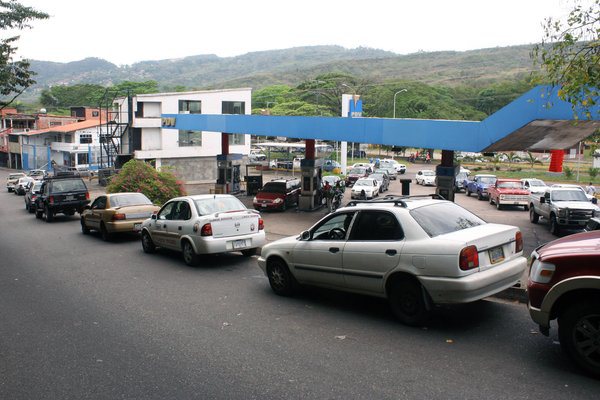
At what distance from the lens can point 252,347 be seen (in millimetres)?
6574

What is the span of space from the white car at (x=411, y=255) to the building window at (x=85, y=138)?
63.2 metres

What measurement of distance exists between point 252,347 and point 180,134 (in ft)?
158

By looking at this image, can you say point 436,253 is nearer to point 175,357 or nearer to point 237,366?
point 237,366

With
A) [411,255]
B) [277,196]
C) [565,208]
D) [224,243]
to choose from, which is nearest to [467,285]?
[411,255]

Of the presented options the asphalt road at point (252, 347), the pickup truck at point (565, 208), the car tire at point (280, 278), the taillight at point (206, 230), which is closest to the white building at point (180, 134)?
the pickup truck at point (565, 208)

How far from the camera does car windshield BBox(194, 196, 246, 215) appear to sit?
39.5 ft

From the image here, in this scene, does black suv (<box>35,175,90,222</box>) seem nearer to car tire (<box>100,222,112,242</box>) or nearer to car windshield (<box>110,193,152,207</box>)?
car windshield (<box>110,193,152,207</box>)

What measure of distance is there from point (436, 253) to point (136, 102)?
160 ft

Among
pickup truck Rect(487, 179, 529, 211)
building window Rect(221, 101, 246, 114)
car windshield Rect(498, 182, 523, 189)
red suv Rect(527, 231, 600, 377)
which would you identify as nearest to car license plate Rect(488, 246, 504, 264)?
red suv Rect(527, 231, 600, 377)

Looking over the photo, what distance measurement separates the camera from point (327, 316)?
7789 mm

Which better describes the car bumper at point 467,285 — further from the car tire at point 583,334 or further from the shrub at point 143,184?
the shrub at point 143,184

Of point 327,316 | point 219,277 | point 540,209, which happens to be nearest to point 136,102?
point 540,209

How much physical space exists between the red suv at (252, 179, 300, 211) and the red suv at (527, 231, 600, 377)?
21627 millimetres

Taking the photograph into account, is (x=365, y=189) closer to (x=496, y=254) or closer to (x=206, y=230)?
(x=206, y=230)
